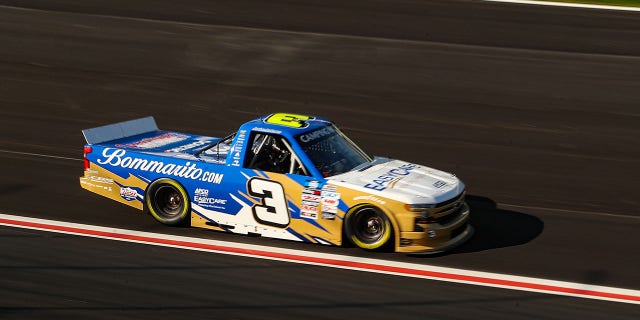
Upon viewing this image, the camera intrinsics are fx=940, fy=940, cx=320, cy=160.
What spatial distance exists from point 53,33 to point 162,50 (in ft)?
9.17

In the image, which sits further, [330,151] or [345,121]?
[345,121]

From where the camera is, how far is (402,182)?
10.9 m

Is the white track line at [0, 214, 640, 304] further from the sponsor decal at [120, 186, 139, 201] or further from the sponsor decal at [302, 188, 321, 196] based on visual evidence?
the sponsor decal at [302, 188, 321, 196]

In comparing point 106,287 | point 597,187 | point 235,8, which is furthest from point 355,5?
point 106,287

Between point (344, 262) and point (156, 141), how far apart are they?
141 inches

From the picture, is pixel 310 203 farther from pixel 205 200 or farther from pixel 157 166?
pixel 157 166

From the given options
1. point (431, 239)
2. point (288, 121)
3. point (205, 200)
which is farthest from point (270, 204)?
point (431, 239)

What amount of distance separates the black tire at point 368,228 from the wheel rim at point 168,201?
233cm

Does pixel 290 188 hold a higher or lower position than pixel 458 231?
higher

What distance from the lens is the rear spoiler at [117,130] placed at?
1235 centimetres

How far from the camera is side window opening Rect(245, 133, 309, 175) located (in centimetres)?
1118

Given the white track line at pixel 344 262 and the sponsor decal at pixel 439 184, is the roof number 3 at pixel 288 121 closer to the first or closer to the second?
the white track line at pixel 344 262

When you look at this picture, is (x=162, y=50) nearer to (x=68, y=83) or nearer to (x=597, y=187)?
(x=68, y=83)

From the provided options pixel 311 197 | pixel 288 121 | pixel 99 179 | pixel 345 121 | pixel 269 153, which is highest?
pixel 288 121
